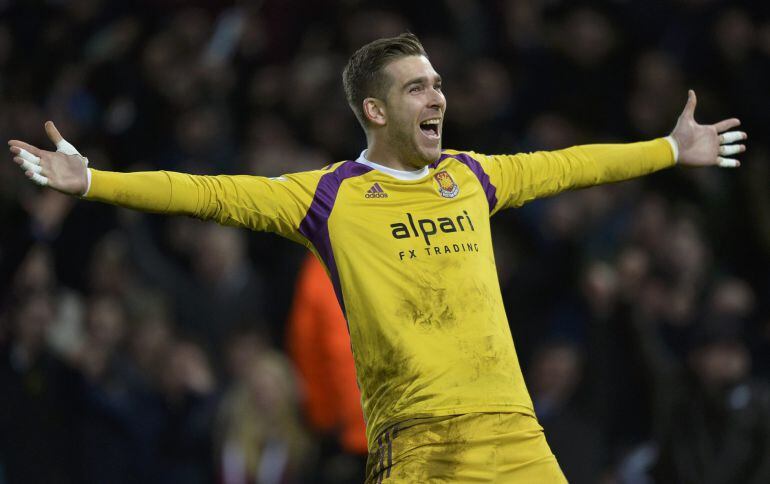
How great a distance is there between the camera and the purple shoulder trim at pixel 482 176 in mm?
5363

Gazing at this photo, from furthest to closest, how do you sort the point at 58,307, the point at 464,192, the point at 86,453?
the point at 58,307, the point at 86,453, the point at 464,192

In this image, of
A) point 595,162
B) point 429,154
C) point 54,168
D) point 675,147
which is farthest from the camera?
point 675,147

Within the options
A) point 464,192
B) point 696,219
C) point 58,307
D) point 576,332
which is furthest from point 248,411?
point 464,192

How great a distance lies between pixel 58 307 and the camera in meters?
9.33

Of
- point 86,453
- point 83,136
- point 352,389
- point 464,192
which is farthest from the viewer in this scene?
point 83,136

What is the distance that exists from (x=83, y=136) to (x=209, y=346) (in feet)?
6.38

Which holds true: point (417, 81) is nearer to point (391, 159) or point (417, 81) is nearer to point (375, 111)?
point (375, 111)

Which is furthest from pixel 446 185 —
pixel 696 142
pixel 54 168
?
pixel 54 168

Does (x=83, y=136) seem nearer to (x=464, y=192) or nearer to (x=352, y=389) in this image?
(x=352, y=389)

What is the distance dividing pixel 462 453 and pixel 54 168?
5.55 ft

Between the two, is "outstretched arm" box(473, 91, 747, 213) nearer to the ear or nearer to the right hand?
the ear

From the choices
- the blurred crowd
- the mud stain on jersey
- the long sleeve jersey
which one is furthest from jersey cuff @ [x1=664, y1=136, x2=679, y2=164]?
the blurred crowd

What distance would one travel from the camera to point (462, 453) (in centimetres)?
486

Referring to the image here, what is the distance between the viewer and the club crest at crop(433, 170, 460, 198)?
17.2 ft
